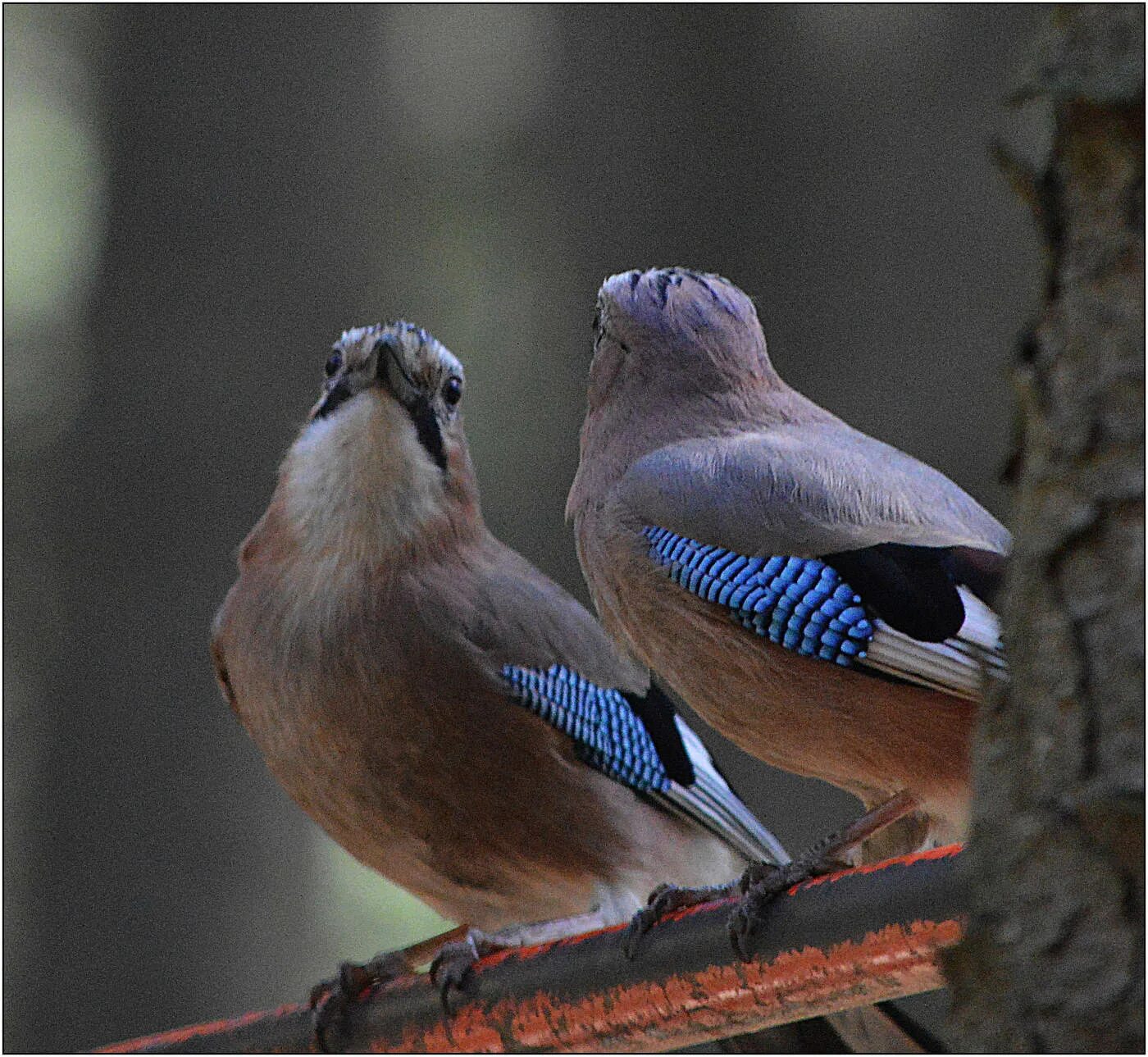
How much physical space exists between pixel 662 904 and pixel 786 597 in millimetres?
319

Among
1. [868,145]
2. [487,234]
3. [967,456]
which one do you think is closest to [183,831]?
[487,234]

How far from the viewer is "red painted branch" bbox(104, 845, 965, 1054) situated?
1.35m

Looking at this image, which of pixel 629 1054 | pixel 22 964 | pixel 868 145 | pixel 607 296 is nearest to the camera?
pixel 629 1054

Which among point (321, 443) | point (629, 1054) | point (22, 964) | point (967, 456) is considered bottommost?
point (22, 964)

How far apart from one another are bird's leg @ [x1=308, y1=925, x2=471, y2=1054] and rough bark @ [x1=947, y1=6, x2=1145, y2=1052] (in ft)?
4.14

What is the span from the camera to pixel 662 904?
174cm

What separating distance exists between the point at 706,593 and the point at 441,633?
0.54 m

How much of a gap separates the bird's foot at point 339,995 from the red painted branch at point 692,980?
0.05 feet

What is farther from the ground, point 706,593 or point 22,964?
point 706,593

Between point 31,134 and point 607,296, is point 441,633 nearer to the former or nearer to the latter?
point 607,296

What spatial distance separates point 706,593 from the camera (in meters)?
1.94

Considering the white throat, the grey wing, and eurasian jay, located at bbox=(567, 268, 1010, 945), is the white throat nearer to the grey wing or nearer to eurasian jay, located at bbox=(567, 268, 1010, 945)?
eurasian jay, located at bbox=(567, 268, 1010, 945)

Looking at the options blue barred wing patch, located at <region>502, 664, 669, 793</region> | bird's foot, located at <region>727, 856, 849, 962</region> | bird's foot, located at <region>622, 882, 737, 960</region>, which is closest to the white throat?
blue barred wing patch, located at <region>502, 664, 669, 793</region>

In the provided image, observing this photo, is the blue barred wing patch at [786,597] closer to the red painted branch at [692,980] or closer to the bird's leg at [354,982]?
the red painted branch at [692,980]
